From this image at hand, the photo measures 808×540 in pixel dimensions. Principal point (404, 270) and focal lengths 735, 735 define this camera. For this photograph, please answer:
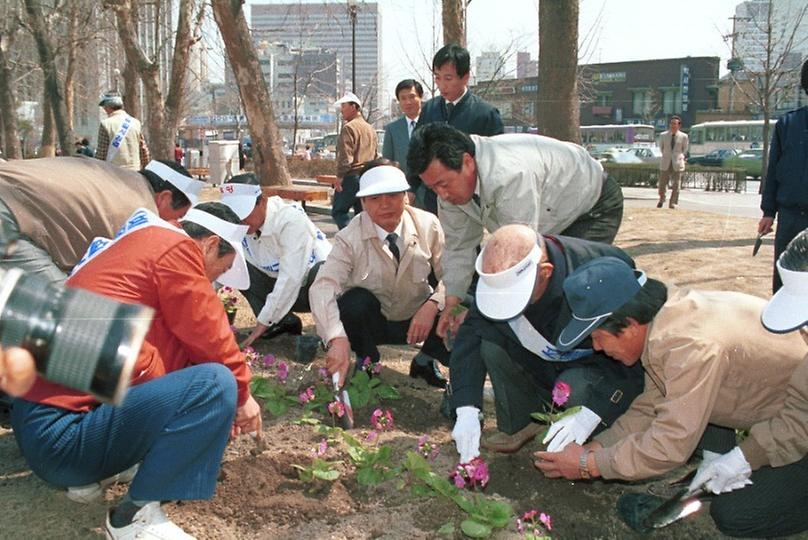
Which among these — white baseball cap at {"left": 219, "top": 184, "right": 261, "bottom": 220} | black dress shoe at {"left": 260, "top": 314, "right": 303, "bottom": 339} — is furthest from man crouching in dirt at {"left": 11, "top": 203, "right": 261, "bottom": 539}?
black dress shoe at {"left": 260, "top": 314, "right": 303, "bottom": 339}

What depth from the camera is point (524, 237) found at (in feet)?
8.02

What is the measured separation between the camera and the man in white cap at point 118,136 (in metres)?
7.09

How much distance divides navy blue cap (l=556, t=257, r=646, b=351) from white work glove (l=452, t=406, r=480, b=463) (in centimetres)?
60

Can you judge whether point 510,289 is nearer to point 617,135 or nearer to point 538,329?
point 538,329

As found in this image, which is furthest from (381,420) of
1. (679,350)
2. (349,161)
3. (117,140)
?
(117,140)

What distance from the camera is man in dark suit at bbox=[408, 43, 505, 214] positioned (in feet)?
14.0

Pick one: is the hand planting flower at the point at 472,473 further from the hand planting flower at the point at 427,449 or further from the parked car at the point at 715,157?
the parked car at the point at 715,157

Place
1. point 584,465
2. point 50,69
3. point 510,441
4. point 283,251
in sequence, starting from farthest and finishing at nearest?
1. point 50,69
2. point 283,251
3. point 510,441
4. point 584,465

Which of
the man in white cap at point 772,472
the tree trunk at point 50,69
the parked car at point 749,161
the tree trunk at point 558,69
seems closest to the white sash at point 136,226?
Answer: the man in white cap at point 772,472

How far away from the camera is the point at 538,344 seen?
8.84ft

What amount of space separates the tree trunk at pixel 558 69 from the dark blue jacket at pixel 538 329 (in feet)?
13.5

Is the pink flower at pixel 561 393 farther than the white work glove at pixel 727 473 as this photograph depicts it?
Yes

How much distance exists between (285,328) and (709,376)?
2874 millimetres

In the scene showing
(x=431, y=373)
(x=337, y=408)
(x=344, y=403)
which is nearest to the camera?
(x=337, y=408)
